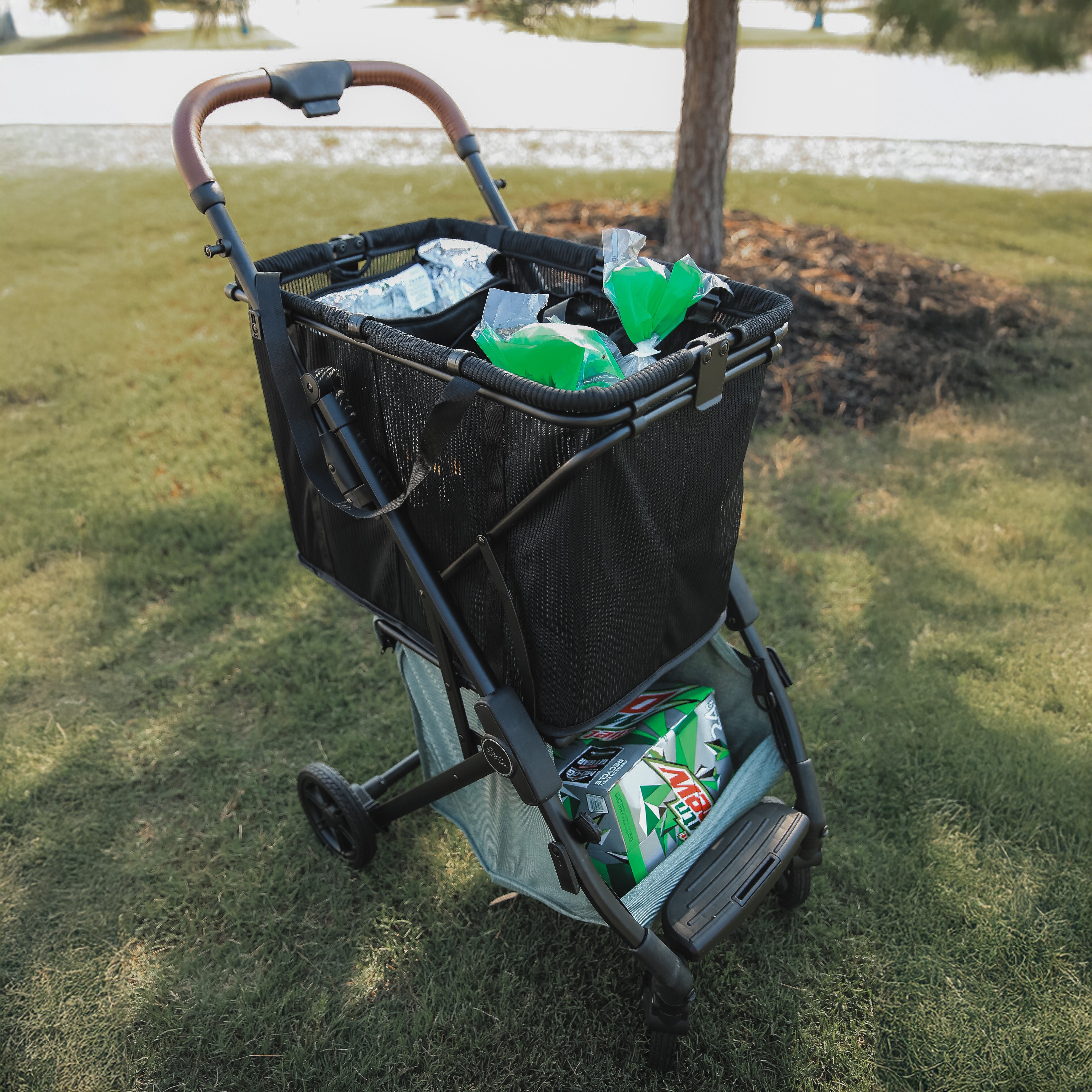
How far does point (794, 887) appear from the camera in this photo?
79.7 inches

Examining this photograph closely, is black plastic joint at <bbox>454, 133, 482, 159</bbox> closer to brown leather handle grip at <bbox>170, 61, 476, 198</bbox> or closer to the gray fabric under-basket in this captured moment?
brown leather handle grip at <bbox>170, 61, 476, 198</bbox>

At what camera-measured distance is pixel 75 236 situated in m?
6.42

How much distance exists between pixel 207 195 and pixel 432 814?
1634 millimetres

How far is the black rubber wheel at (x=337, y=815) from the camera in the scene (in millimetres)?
2086

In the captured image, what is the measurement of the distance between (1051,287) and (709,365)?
203 inches

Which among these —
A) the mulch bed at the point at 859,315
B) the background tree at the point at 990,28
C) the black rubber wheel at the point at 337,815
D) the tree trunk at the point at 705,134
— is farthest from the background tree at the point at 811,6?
the black rubber wheel at the point at 337,815

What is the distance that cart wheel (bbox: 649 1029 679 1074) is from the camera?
172 centimetres

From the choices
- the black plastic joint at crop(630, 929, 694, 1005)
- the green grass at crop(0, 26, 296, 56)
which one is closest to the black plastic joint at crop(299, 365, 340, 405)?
the black plastic joint at crop(630, 929, 694, 1005)

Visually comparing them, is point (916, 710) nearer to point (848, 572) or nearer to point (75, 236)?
point (848, 572)

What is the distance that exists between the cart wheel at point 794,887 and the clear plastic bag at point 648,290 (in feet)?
4.15

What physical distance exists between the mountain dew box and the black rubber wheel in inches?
21.5

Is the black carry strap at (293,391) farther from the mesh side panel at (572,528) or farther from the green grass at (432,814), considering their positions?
the green grass at (432,814)

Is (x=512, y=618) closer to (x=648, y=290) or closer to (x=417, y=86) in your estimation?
(x=648, y=290)

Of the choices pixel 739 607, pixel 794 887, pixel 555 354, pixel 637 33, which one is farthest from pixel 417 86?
pixel 637 33
